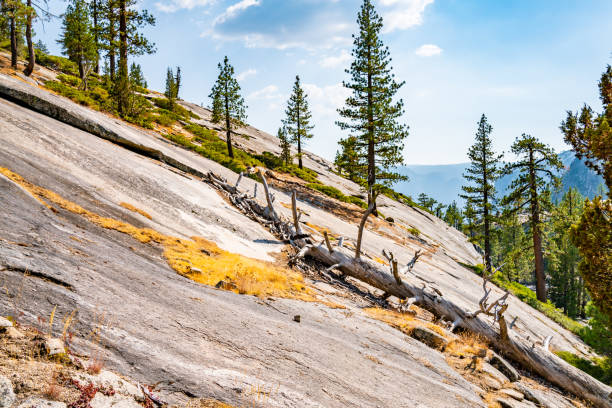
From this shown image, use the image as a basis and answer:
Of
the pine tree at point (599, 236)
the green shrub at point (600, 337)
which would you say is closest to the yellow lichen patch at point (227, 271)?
the pine tree at point (599, 236)

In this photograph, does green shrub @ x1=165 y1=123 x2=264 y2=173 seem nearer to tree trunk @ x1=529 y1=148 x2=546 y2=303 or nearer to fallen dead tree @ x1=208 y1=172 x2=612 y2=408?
fallen dead tree @ x1=208 y1=172 x2=612 y2=408

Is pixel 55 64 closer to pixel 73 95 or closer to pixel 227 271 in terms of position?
pixel 73 95

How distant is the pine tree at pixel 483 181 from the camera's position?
32656 millimetres

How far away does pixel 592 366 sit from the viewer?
56.2 ft

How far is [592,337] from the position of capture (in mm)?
21844

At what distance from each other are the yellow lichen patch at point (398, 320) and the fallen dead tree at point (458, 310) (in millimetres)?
1243

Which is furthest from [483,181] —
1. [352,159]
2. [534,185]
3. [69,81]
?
[69,81]

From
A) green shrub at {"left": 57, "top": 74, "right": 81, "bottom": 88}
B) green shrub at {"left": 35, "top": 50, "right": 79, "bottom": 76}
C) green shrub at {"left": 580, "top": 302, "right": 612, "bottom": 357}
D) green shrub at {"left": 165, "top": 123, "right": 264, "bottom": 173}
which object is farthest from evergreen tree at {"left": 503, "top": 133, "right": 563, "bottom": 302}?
green shrub at {"left": 35, "top": 50, "right": 79, "bottom": 76}

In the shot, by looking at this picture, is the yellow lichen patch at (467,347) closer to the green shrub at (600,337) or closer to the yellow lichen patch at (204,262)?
the yellow lichen patch at (204,262)

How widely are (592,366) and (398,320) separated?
1474cm

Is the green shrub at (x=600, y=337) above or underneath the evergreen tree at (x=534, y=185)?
underneath

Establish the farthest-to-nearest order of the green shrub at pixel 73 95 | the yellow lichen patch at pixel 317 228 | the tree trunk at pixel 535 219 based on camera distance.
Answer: the tree trunk at pixel 535 219 < the green shrub at pixel 73 95 < the yellow lichen patch at pixel 317 228

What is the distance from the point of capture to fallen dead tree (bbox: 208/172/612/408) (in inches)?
432

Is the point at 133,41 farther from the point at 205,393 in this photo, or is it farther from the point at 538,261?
the point at 538,261
